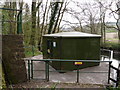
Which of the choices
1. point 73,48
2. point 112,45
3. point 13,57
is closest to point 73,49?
point 73,48

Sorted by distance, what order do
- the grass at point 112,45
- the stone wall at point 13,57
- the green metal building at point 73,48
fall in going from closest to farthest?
the stone wall at point 13,57
the green metal building at point 73,48
the grass at point 112,45

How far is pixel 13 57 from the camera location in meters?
3.54

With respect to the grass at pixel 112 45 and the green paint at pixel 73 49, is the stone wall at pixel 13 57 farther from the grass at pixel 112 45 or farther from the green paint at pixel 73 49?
the grass at pixel 112 45

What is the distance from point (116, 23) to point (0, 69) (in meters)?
11.9

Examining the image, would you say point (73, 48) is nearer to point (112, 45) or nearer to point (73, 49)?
point (73, 49)

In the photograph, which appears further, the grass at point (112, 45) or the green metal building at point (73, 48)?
the grass at point (112, 45)

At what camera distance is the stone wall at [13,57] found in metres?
3.47

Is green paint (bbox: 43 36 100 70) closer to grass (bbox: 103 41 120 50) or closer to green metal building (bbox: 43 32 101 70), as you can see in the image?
green metal building (bbox: 43 32 101 70)

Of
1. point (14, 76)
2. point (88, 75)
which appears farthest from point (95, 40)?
point (14, 76)

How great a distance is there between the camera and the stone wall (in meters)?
3.47

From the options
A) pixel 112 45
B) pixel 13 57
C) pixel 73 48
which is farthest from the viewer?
pixel 112 45

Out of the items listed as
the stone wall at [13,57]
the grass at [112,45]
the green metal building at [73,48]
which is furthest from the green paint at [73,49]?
the grass at [112,45]

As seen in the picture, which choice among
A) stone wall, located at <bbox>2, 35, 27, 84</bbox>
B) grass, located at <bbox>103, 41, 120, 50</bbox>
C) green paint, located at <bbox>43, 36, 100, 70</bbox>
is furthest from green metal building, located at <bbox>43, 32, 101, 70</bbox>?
grass, located at <bbox>103, 41, 120, 50</bbox>

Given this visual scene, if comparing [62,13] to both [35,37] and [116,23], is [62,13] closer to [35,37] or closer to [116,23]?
[35,37]
